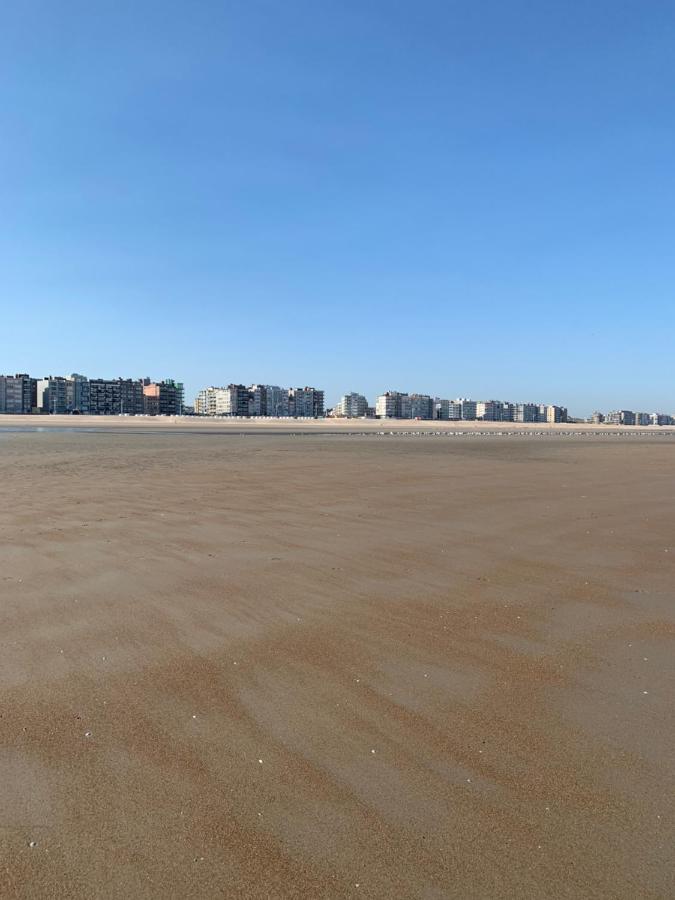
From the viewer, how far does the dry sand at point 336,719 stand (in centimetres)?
214

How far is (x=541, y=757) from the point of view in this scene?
9.25 ft

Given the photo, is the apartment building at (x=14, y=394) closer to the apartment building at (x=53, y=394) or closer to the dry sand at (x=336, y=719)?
the apartment building at (x=53, y=394)

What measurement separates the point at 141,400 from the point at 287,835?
8224 inches

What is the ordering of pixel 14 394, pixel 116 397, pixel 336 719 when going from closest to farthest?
pixel 336 719 < pixel 14 394 < pixel 116 397

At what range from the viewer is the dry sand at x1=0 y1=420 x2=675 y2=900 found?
214 centimetres

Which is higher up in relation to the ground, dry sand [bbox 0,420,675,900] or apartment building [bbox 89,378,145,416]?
apartment building [bbox 89,378,145,416]

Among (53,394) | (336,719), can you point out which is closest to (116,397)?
(53,394)

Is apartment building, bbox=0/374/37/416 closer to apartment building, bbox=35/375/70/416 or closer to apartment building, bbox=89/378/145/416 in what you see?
apartment building, bbox=35/375/70/416

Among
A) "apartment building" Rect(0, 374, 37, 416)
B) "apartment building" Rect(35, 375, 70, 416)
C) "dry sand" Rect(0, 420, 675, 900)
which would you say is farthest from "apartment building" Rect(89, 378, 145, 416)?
"dry sand" Rect(0, 420, 675, 900)

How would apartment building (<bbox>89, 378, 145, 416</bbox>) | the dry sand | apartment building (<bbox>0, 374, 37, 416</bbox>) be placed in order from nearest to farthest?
1. the dry sand
2. apartment building (<bbox>0, 374, 37, 416</bbox>)
3. apartment building (<bbox>89, 378, 145, 416</bbox>)

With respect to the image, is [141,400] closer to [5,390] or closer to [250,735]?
[5,390]

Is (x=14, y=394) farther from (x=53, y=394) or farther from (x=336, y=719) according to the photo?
(x=336, y=719)

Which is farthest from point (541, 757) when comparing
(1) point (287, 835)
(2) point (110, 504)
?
(2) point (110, 504)

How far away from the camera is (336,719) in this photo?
314cm
